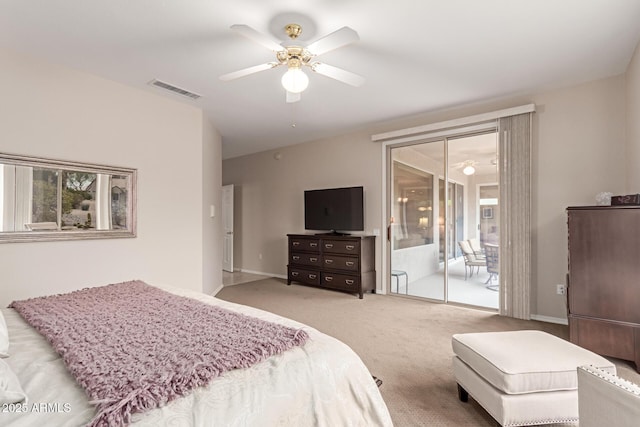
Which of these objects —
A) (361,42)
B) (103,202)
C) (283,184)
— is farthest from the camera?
(283,184)

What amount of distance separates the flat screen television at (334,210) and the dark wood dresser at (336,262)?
31 centimetres

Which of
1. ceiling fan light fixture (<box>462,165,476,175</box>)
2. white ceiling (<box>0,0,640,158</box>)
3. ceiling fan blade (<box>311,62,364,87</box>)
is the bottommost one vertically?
ceiling fan light fixture (<box>462,165,476,175</box>)

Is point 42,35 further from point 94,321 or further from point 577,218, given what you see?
point 577,218

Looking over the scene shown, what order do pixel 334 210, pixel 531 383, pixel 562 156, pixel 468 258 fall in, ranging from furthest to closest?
pixel 334 210 < pixel 468 258 < pixel 562 156 < pixel 531 383

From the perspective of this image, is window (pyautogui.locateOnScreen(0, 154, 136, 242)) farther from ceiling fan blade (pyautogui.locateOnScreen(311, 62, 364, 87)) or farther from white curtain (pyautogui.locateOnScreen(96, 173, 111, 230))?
ceiling fan blade (pyautogui.locateOnScreen(311, 62, 364, 87))

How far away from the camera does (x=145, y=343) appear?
4.09ft

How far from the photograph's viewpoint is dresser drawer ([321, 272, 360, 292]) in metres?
4.72

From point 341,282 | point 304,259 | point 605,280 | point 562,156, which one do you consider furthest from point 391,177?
point 605,280

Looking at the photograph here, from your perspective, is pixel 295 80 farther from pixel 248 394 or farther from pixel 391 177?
pixel 391 177

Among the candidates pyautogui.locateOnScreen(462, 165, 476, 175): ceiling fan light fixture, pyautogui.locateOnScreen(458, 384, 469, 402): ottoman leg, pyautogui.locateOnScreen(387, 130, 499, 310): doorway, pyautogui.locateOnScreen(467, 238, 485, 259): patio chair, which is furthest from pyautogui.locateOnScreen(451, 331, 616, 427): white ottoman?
pyautogui.locateOnScreen(462, 165, 476, 175): ceiling fan light fixture

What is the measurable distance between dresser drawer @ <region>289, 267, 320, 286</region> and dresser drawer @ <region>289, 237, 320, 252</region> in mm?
354

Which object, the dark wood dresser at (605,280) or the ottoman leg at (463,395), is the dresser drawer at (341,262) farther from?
the ottoman leg at (463,395)

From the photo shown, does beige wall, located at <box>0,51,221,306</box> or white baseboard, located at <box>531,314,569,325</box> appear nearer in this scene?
beige wall, located at <box>0,51,221,306</box>

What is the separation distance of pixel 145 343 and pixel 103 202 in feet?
8.40
